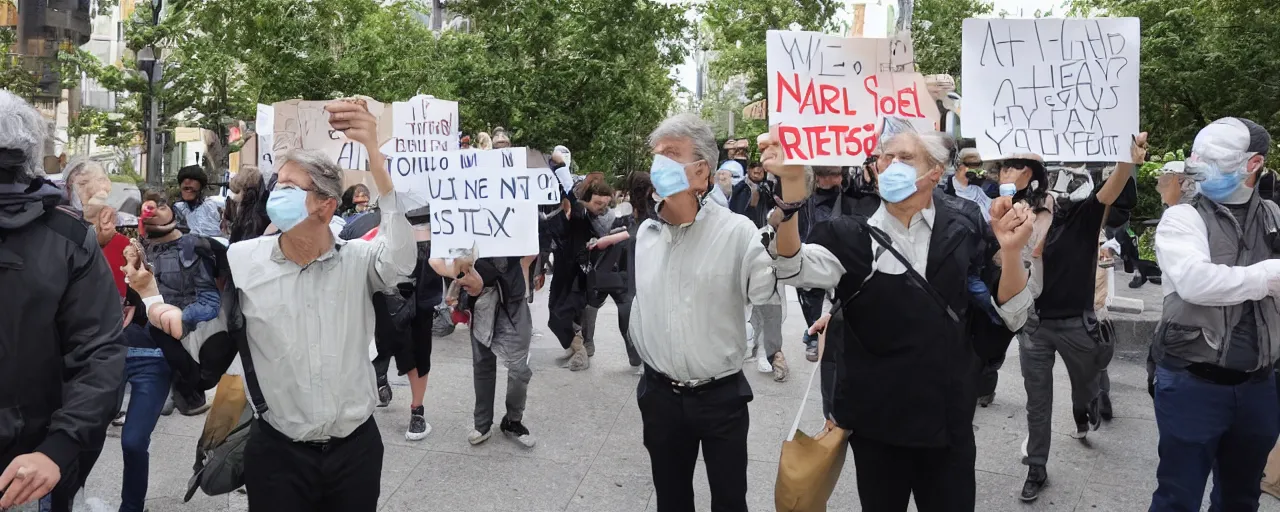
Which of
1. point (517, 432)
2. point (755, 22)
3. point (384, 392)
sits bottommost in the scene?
point (517, 432)

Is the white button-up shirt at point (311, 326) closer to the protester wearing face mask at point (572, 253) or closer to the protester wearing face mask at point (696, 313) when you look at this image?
the protester wearing face mask at point (696, 313)

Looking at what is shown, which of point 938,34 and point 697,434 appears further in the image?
point 938,34

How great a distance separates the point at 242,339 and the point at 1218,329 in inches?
140

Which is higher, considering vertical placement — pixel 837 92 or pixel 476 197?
pixel 837 92

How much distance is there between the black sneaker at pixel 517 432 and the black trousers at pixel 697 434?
259 centimetres

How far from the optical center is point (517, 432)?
22.6ft

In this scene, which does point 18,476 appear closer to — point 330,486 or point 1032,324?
point 330,486

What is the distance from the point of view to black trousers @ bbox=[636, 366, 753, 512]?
4.16 meters

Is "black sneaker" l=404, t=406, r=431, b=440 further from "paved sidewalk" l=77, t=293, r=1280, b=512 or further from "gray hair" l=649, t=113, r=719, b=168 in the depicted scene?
"gray hair" l=649, t=113, r=719, b=168

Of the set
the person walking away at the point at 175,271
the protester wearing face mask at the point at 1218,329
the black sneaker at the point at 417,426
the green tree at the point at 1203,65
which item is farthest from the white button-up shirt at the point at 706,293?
the green tree at the point at 1203,65

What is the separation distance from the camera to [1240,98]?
1712 centimetres

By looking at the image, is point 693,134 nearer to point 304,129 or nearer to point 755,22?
point 304,129

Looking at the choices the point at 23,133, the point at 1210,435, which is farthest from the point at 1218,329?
the point at 23,133

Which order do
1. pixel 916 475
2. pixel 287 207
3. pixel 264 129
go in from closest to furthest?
pixel 287 207 → pixel 916 475 → pixel 264 129
